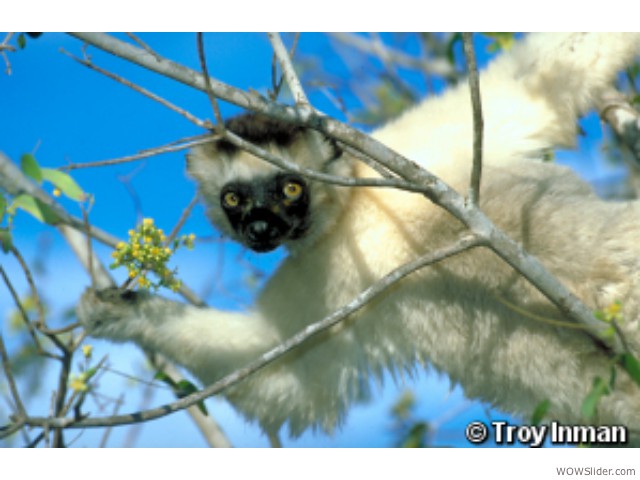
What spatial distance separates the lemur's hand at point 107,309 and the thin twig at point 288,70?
1.62m

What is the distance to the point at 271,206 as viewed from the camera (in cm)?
427

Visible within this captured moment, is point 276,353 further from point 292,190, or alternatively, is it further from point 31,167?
point 292,190

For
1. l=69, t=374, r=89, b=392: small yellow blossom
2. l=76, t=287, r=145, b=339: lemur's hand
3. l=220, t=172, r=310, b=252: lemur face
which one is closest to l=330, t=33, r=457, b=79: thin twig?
l=220, t=172, r=310, b=252: lemur face

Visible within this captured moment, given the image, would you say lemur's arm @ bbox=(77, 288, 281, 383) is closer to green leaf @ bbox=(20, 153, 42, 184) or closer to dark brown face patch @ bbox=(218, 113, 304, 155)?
dark brown face patch @ bbox=(218, 113, 304, 155)

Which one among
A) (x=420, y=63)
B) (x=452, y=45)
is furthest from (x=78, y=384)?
(x=420, y=63)

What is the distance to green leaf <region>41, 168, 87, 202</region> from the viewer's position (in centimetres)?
270

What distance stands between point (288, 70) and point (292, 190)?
763 millimetres

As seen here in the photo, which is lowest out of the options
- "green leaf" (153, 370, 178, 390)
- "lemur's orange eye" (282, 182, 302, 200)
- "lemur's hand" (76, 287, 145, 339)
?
"green leaf" (153, 370, 178, 390)

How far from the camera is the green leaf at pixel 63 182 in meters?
2.70

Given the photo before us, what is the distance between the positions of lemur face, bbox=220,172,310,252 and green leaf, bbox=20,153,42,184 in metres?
1.52

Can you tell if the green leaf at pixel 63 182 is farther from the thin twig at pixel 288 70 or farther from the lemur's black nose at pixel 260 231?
the lemur's black nose at pixel 260 231

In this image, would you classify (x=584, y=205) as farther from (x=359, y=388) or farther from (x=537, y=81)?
(x=359, y=388)

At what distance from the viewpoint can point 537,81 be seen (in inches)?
174
